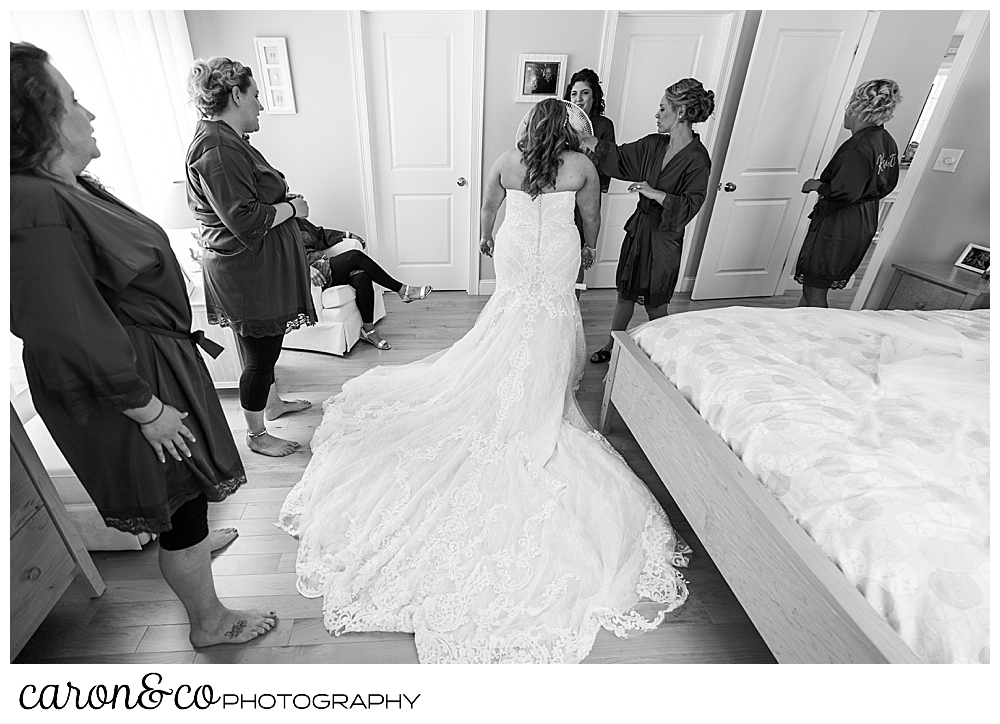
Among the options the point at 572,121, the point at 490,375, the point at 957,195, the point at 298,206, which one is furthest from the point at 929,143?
the point at 298,206

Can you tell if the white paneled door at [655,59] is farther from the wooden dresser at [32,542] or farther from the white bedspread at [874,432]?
the wooden dresser at [32,542]

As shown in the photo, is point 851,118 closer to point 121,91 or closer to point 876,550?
point 876,550

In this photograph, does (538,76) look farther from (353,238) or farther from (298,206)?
(298,206)

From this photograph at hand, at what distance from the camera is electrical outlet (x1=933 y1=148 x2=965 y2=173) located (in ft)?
8.66

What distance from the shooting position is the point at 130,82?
2436 millimetres

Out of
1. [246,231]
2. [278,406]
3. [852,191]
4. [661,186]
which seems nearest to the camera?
[246,231]

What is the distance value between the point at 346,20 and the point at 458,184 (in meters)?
1.20

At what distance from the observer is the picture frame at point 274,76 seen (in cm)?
308

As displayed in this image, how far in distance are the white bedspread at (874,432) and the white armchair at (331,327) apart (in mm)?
1747

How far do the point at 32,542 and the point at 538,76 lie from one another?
3454 millimetres

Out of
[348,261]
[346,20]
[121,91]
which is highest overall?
[346,20]

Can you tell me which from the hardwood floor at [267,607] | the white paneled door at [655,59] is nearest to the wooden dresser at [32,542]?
the hardwood floor at [267,607]

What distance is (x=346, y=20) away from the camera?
9.99ft
